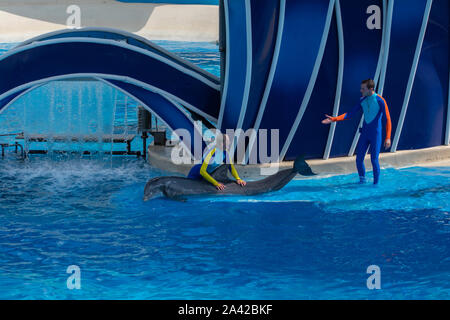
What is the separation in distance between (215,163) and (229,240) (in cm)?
215

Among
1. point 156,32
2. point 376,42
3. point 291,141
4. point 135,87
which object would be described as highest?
point 156,32

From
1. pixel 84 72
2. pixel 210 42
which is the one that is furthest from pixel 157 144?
pixel 210 42

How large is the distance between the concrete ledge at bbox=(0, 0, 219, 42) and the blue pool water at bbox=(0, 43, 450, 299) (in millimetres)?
20418

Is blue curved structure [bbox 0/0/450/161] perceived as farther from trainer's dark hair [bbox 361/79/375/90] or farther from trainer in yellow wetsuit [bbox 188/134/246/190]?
trainer in yellow wetsuit [bbox 188/134/246/190]

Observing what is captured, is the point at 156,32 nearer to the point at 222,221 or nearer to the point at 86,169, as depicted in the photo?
the point at 86,169

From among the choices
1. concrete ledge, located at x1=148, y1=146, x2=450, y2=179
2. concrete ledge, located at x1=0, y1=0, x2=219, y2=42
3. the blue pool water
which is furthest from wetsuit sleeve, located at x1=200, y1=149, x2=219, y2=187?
concrete ledge, located at x1=0, y1=0, x2=219, y2=42

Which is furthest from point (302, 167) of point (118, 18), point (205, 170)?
point (118, 18)

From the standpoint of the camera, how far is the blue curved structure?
32.7 feet

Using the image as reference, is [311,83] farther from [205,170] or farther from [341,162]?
[205,170]

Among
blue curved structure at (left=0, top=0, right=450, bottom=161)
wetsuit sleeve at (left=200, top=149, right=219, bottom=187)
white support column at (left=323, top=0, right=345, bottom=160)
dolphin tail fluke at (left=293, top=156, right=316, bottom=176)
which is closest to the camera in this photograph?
wetsuit sleeve at (left=200, top=149, right=219, bottom=187)

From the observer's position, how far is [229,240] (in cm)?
730

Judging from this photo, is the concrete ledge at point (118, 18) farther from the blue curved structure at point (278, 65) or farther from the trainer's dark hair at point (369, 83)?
the trainer's dark hair at point (369, 83)

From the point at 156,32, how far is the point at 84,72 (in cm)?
2016

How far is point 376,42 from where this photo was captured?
10656 millimetres
